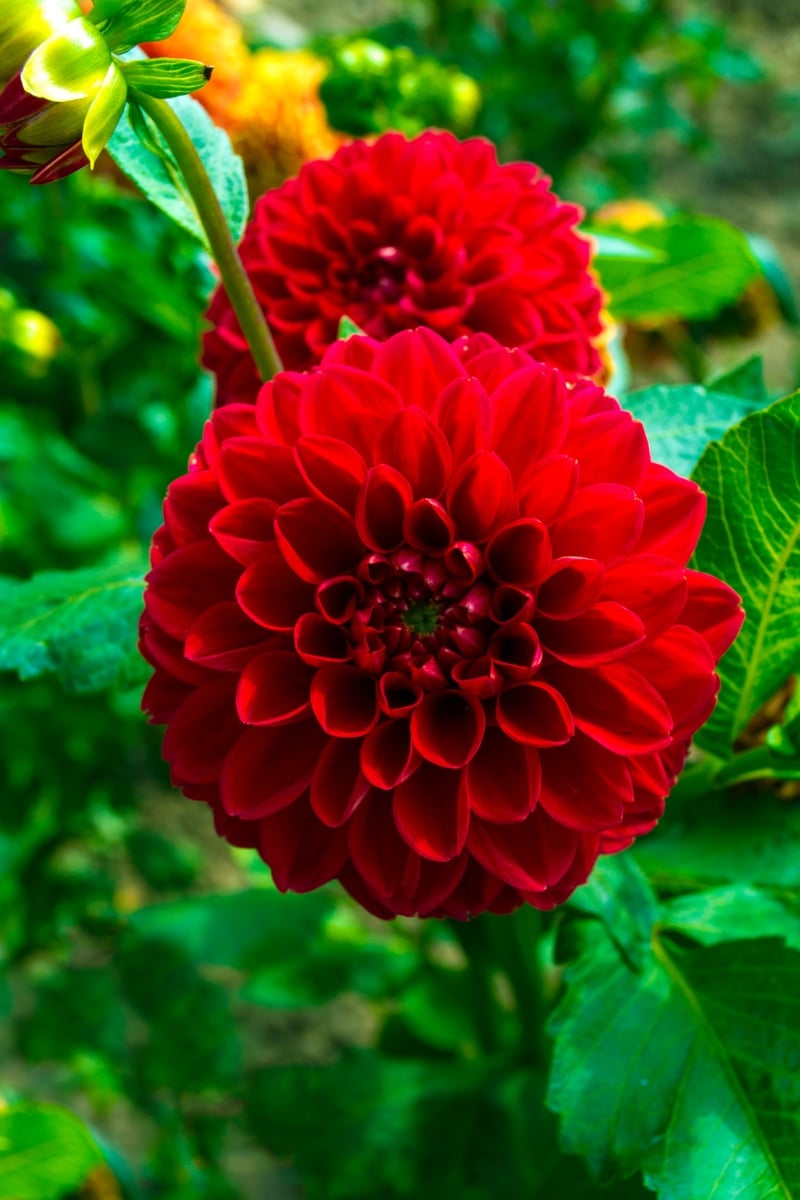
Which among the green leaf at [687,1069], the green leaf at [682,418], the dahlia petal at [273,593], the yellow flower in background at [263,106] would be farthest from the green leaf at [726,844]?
the yellow flower in background at [263,106]

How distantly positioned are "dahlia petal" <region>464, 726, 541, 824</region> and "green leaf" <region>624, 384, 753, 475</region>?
0.17 metres

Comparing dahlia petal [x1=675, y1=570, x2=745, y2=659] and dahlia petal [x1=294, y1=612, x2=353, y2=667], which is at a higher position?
dahlia petal [x1=294, y1=612, x2=353, y2=667]

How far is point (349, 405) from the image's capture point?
39 cm

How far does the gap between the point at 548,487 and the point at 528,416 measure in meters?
0.02

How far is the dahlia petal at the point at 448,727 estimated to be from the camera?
0.38 meters

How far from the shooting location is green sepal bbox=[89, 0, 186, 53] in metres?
0.36

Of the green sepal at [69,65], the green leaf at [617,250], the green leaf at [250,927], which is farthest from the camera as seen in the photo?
the green leaf at [250,927]

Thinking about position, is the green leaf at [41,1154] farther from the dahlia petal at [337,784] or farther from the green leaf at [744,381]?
the green leaf at [744,381]

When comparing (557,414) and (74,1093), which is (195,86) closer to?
(557,414)

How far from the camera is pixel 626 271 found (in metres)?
0.78

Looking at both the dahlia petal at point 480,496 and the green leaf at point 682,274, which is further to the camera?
the green leaf at point 682,274

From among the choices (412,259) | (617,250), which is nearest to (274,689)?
(412,259)

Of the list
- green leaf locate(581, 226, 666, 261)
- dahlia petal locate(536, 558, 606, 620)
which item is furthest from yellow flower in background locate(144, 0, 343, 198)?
dahlia petal locate(536, 558, 606, 620)

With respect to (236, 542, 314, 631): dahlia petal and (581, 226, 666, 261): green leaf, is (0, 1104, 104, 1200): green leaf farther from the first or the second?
(581, 226, 666, 261): green leaf
